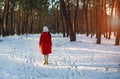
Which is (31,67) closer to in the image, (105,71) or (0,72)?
(0,72)

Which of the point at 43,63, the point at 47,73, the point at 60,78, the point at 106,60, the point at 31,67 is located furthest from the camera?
the point at 106,60

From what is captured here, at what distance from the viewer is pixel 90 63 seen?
15.8 metres

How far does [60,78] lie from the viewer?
11.9 meters

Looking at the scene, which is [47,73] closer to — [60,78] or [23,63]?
[60,78]

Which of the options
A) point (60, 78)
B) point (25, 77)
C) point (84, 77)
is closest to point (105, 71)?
point (84, 77)

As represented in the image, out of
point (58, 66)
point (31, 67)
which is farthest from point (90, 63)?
point (31, 67)

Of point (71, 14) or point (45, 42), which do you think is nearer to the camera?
point (45, 42)

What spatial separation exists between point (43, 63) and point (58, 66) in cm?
120

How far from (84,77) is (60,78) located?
3.24ft

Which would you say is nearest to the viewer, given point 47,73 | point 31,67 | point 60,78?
point 60,78

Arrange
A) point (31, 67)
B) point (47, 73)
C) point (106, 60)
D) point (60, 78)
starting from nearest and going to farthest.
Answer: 1. point (60, 78)
2. point (47, 73)
3. point (31, 67)
4. point (106, 60)

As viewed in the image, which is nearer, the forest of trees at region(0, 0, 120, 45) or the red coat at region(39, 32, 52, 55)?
the red coat at region(39, 32, 52, 55)

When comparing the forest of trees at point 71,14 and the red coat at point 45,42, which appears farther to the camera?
the forest of trees at point 71,14

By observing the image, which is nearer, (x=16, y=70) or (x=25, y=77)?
(x=25, y=77)
